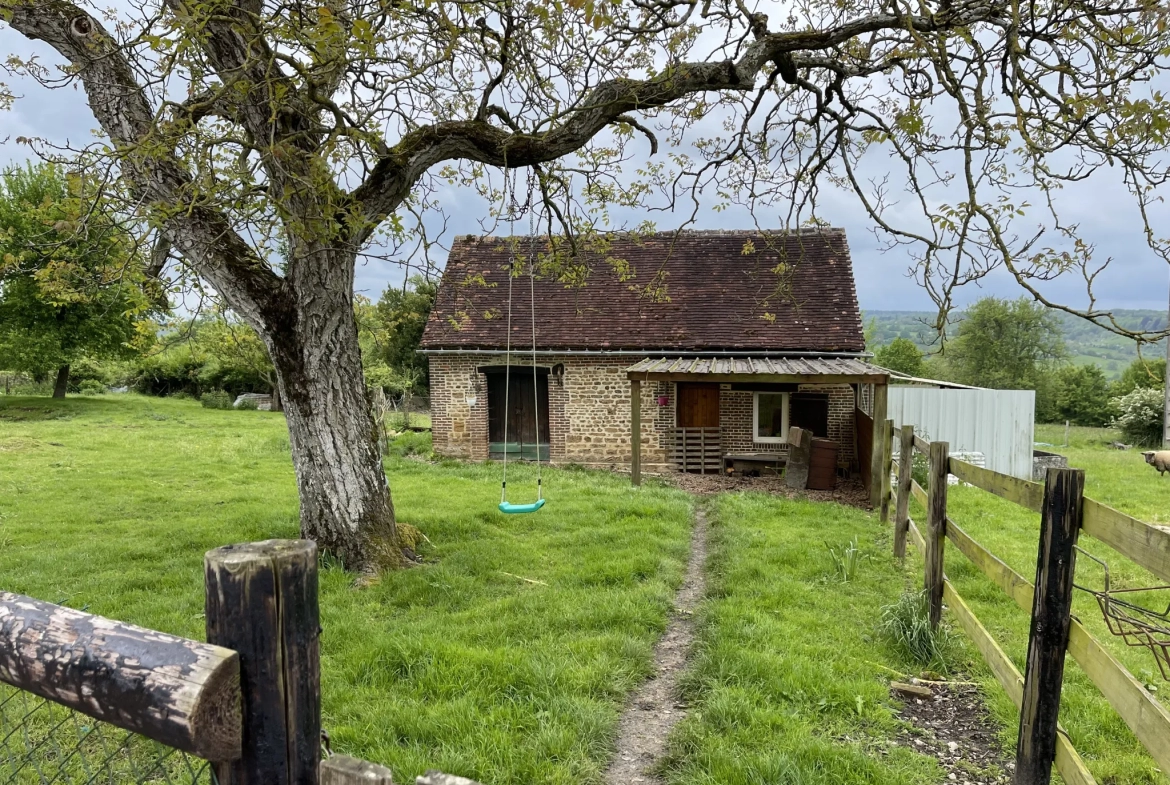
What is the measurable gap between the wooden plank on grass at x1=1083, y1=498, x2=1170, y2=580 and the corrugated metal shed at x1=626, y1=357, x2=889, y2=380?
8.93 metres

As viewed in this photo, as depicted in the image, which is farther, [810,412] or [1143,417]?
[1143,417]

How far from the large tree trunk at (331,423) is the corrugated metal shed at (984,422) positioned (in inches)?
392

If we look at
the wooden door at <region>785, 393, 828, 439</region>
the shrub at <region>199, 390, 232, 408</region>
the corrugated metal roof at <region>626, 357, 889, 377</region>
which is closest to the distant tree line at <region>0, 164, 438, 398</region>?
the shrub at <region>199, 390, 232, 408</region>

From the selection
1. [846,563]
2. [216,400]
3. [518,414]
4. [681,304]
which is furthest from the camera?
[216,400]

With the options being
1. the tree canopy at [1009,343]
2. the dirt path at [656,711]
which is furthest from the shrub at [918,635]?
the tree canopy at [1009,343]

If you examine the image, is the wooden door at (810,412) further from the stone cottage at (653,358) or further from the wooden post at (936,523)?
the wooden post at (936,523)

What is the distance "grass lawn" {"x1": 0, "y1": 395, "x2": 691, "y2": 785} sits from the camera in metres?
3.73

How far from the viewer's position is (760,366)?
13195mm

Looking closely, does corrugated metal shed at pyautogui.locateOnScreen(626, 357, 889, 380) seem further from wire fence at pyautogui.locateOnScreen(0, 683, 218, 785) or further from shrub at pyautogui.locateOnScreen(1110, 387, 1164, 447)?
shrub at pyautogui.locateOnScreen(1110, 387, 1164, 447)

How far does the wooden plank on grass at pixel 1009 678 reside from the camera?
2.73m

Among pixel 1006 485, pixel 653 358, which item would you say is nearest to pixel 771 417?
pixel 653 358

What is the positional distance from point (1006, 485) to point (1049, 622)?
3.53 ft

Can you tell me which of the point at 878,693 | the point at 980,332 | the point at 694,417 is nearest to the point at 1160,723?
the point at 878,693

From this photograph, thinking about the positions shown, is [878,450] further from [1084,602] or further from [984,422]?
[1084,602]
